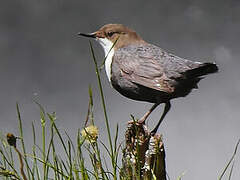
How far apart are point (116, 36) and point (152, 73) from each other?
1064mm

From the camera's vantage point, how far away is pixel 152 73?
14.6ft

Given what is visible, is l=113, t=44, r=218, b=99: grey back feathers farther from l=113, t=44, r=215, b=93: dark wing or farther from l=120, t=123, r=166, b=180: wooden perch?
l=120, t=123, r=166, b=180: wooden perch

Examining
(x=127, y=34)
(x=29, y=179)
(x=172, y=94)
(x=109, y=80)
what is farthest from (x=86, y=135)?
(x=127, y=34)

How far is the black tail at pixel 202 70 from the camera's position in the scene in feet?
14.1

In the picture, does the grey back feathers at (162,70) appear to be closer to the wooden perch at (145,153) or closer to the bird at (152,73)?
the bird at (152,73)

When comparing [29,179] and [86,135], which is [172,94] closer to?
[86,135]

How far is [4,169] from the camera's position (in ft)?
10.8

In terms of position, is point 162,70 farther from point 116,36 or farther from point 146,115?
point 116,36

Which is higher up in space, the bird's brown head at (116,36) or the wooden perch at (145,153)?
the bird's brown head at (116,36)

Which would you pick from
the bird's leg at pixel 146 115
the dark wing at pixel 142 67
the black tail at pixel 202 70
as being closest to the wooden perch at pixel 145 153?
the bird's leg at pixel 146 115

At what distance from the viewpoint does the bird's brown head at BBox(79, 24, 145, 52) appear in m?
5.22

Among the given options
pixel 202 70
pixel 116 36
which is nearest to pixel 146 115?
pixel 202 70

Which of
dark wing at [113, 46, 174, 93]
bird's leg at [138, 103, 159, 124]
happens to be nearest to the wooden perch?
bird's leg at [138, 103, 159, 124]

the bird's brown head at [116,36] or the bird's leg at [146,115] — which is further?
the bird's brown head at [116,36]
